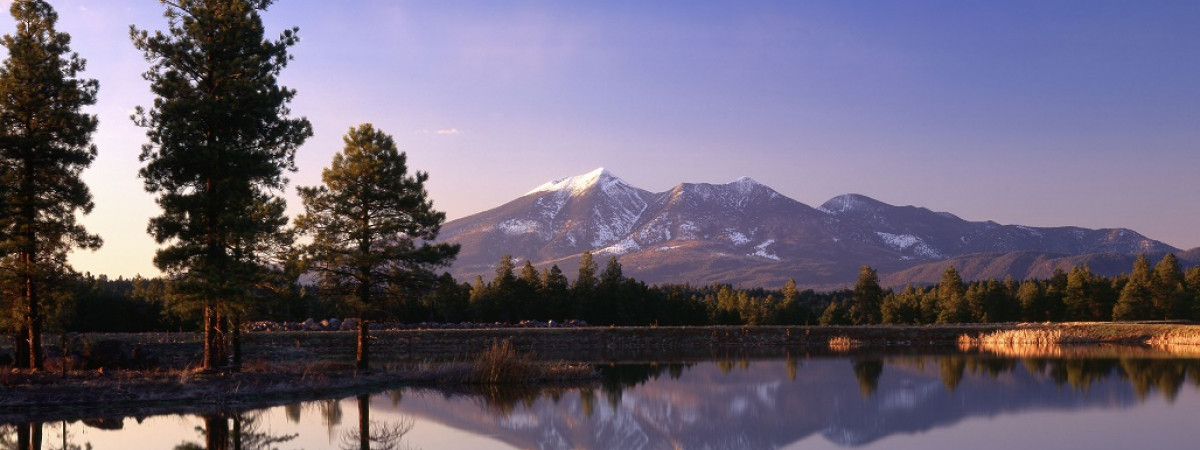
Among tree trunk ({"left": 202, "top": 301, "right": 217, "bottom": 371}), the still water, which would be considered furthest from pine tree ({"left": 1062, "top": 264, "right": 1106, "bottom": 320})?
tree trunk ({"left": 202, "top": 301, "right": 217, "bottom": 371})

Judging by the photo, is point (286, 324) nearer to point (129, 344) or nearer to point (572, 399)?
point (129, 344)

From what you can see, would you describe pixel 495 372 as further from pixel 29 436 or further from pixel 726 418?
pixel 29 436

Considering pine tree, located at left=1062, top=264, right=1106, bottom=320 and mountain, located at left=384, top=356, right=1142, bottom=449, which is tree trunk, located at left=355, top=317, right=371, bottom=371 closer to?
mountain, located at left=384, top=356, right=1142, bottom=449

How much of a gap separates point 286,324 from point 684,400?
52.7 metres

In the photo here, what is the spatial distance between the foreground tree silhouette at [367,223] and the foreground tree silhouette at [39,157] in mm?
7627

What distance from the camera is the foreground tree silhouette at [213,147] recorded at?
3206 cm

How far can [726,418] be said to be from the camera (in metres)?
29.9

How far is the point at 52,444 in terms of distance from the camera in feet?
72.9

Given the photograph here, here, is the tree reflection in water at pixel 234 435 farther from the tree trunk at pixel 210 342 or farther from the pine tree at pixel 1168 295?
the pine tree at pixel 1168 295

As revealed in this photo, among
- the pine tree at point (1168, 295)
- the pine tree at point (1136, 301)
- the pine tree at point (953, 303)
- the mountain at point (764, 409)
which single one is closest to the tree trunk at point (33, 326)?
the mountain at point (764, 409)

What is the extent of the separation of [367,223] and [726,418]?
16552mm

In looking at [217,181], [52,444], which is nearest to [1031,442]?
[52,444]

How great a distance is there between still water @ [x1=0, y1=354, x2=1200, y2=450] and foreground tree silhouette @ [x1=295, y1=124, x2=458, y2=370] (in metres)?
5.56

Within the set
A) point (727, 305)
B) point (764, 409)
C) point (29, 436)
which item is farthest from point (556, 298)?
point (29, 436)
